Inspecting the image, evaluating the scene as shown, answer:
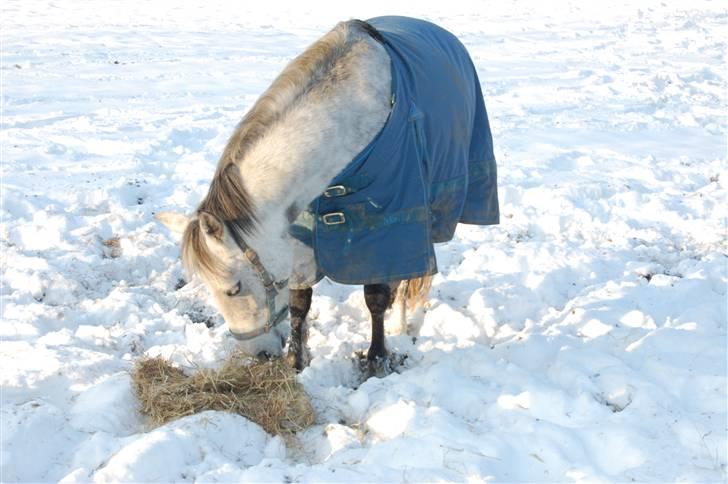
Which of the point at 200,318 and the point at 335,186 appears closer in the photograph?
the point at 335,186

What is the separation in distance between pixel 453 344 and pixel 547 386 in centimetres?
74

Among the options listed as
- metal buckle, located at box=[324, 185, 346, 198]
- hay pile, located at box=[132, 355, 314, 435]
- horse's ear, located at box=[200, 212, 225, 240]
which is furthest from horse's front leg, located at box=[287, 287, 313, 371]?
horse's ear, located at box=[200, 212, 225, 240]

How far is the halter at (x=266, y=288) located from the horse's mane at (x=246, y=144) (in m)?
0.04

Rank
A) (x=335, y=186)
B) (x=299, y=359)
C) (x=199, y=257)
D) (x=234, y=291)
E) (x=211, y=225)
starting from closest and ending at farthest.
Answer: (x=211, y=225)
(x=199, y=257)
(x=234, y=291)
(x=335, y=186)
(x=299, y=359)

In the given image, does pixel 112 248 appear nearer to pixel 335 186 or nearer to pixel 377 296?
pixel 377 296

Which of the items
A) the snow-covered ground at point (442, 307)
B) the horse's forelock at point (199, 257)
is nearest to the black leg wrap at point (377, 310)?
the snow-covered ground at point (442, 307)

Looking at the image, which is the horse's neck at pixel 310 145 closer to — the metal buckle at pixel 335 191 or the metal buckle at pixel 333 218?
the metal buckle at pixel 335 191

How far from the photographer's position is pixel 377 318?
3.37 meters

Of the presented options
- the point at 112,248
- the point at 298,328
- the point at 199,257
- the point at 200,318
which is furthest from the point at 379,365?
the point at 112,248

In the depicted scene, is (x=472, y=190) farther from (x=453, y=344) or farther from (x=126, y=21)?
(x=126, y=21)

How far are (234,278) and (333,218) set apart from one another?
56 centimetres

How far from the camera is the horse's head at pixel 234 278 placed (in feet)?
8.23

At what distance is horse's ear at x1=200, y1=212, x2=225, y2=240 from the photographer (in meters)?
2.38

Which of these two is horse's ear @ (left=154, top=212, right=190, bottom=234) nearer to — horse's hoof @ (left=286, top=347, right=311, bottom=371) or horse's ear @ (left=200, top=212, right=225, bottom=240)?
horse's ear @ (left=200, top=212, right=225, bottom=240)
